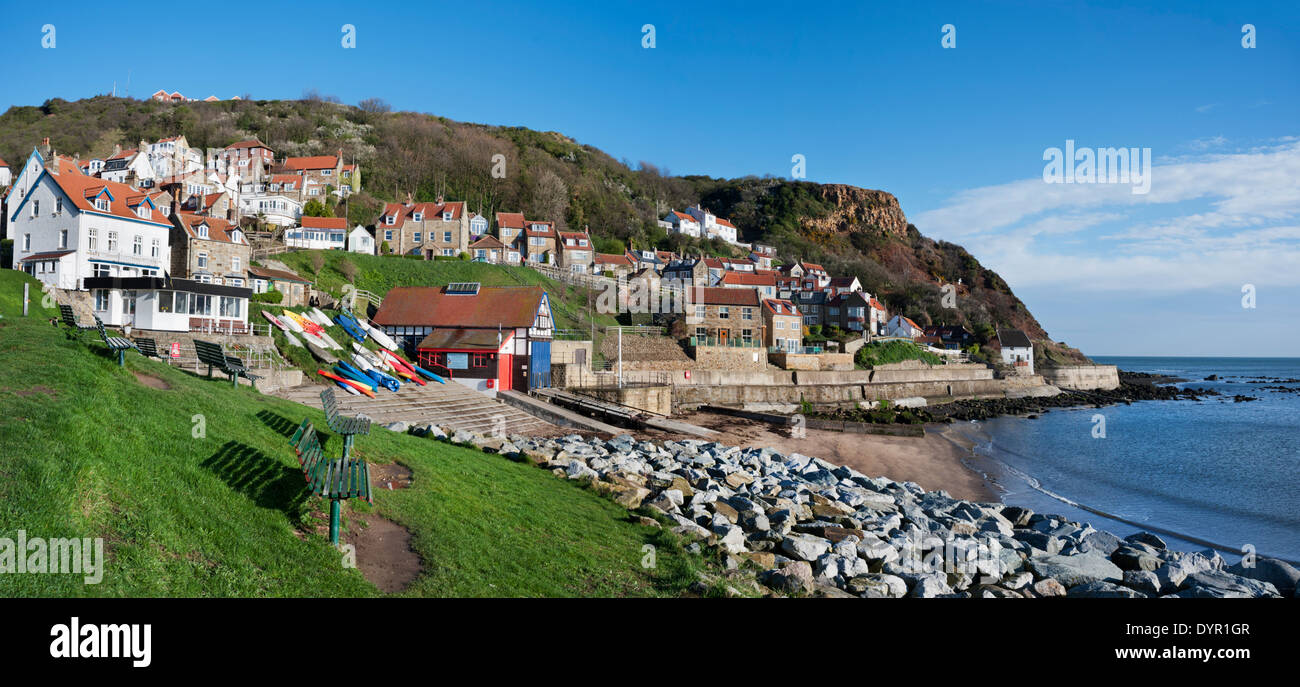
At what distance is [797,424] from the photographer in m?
38.8

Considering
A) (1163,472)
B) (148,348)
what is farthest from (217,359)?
(1163,472)

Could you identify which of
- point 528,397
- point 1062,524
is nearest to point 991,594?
point 1062,524

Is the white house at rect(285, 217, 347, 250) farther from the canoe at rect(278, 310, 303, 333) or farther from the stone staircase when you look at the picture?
the stone staircase

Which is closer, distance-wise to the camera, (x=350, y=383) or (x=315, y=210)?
(x=350, y=383)

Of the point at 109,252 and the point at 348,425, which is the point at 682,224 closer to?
the point at 109,252

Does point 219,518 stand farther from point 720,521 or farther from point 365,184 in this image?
point 365,184

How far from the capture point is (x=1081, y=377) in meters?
85.2

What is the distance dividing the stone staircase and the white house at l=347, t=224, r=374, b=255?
35195 mm

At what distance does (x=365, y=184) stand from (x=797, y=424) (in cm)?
7882

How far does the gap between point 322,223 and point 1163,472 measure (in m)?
69.0

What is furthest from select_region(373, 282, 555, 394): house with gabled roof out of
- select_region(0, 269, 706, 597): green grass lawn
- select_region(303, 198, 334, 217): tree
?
select_region(303, 198, 334, 217): tree

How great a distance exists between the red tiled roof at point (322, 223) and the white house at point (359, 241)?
1.25m
